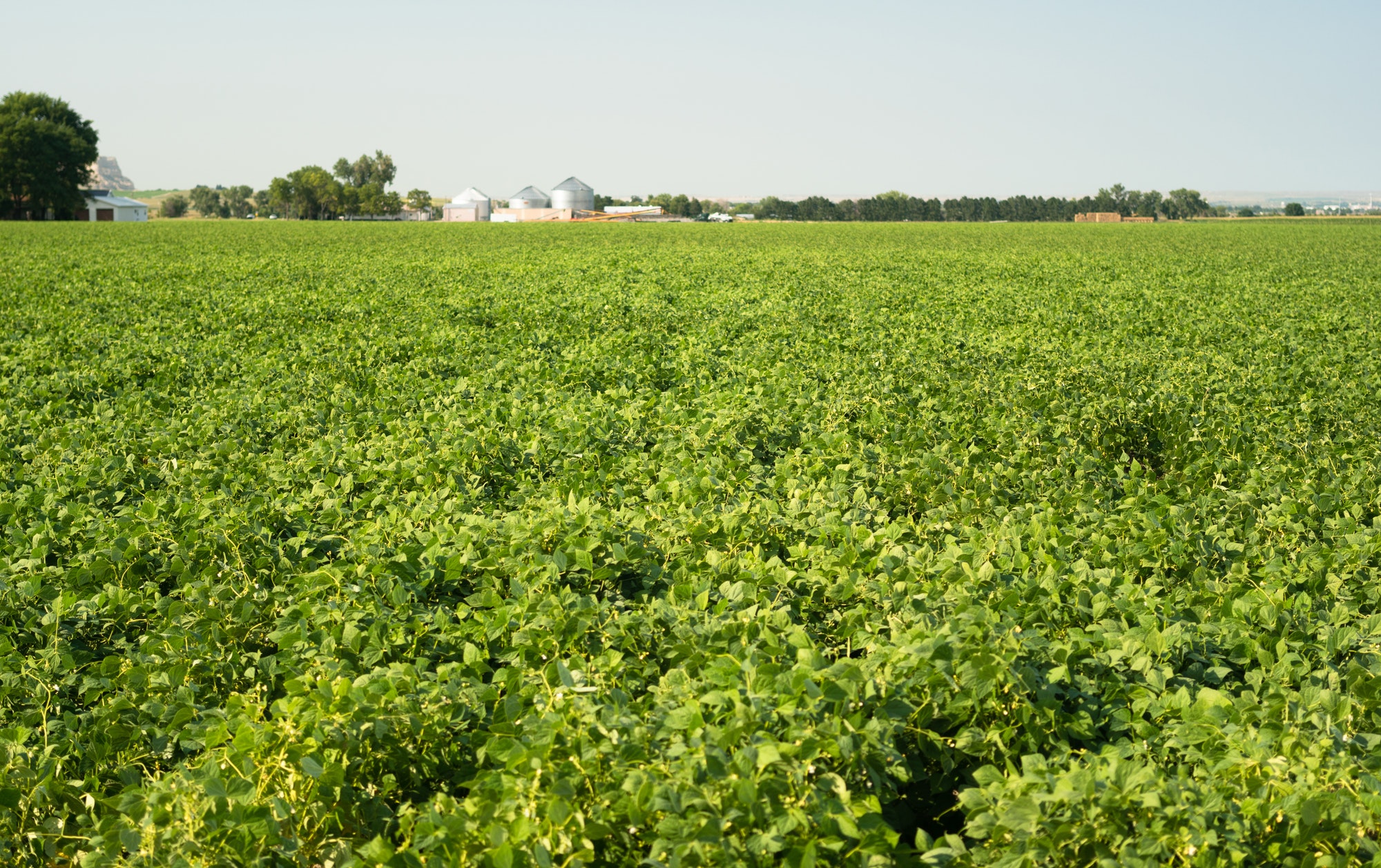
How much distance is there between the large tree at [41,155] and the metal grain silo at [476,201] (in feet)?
187

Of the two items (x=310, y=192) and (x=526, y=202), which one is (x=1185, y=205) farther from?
(x=310, y=192)

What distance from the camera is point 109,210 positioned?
94062 millimetres

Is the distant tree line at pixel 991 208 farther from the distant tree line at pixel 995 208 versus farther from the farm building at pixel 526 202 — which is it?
the farm building at pixel 526 202

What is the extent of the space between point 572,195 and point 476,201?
1420 centimetres

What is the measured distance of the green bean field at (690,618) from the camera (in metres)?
2.53

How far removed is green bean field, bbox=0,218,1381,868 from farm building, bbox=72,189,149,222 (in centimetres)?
9403

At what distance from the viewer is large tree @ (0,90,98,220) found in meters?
74.5

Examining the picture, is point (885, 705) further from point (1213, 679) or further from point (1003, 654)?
point (1213, 679)

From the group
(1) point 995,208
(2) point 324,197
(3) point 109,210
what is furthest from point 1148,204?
(3) point 109,210

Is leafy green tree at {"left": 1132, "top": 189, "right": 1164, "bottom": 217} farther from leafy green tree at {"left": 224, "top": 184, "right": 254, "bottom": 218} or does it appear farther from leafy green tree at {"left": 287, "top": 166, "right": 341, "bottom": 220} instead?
leafy green tree at {"left": 224, "top": 184, "right": 254, "bottom": 218}

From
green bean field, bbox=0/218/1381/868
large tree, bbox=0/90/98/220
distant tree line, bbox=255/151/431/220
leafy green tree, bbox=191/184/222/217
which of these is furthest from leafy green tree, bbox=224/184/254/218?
green bean field, bbox=0/218/1381/868

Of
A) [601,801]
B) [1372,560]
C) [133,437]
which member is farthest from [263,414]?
[1372,560]

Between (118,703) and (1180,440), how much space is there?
6744 millimetres

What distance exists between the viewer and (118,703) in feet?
11.2
